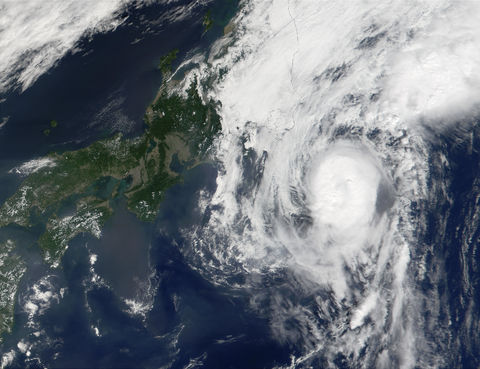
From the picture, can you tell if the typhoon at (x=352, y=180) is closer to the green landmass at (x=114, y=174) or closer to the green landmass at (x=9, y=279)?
the green landmass at (x=114, y=174)

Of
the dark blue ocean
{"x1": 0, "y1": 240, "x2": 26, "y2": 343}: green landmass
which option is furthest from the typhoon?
{"x1": 0, "y1": 240, "x2": 26, "y2": 343}: green landmass

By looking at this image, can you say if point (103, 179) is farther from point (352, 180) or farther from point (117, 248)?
point (352, 180)

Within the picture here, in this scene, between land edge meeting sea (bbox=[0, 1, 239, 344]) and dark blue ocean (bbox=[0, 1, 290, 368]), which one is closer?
dark blue ocean (bbox=[0, 1, 290, 368])

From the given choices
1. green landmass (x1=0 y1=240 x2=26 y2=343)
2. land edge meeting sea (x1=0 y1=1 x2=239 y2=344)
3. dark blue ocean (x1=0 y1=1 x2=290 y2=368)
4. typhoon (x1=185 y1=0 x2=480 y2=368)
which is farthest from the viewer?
green landmass (x1=0 y1=240 x2=26 y2=343)

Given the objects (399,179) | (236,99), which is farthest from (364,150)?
(236,99)

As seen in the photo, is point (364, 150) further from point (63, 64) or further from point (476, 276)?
point (63, 64)

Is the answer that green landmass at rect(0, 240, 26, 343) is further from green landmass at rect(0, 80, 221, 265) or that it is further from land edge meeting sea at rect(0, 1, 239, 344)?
green landmass at rect(0, 80, 221, 265)

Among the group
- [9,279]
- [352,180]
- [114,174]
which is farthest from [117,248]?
[352,180]

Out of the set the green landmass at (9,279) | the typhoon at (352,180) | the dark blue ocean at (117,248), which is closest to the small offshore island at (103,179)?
the green landmass at (9,279)
